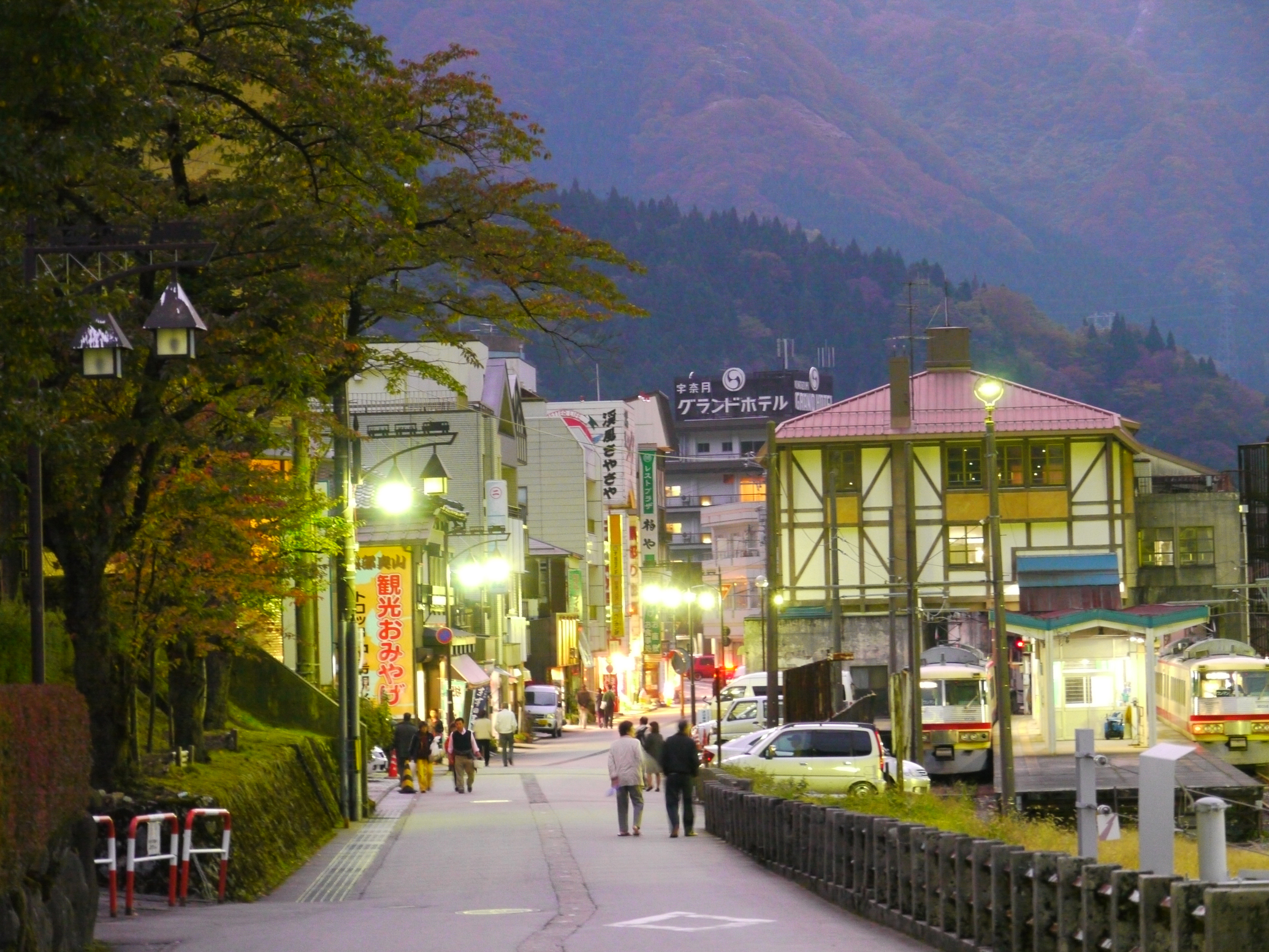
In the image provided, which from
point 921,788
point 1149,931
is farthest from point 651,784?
point 1149,931

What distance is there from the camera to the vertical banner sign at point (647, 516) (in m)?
107

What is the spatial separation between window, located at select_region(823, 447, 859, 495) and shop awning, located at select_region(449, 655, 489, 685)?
13.7 meters

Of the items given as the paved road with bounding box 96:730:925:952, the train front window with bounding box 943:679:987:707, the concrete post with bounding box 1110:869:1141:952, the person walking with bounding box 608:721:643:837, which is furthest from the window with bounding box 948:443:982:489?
the concrete post with bounding box 1110:869:1141:952

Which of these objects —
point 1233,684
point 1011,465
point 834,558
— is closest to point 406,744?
point 1233,684

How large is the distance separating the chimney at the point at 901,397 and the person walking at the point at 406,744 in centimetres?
2871

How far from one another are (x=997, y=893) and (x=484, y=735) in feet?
118

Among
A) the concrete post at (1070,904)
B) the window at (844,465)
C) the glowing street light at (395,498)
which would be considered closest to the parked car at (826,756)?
the concrete post at (1070,904)

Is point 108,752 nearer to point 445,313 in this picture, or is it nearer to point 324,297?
point 324,297

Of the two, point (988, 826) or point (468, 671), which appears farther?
point (468, 671)

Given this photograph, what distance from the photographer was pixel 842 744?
105 feet

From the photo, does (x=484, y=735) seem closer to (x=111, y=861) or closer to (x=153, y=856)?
(x=153, y=856)

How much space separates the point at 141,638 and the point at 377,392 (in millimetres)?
52787

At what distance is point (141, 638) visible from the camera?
21.8 metres

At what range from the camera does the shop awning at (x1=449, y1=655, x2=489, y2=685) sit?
202ft
